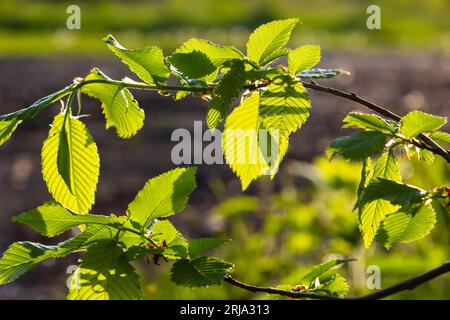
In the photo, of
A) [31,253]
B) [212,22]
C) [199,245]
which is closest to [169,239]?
[199,245]

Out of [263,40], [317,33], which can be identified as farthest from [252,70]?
[317,33]

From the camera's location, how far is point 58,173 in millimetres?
909

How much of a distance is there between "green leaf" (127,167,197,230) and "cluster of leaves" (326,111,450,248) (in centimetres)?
16

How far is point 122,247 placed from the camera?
34.1 inches

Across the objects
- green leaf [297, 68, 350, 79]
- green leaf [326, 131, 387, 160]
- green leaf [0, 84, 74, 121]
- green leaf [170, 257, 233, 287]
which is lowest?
green leaf [170, 257, 233, 287]

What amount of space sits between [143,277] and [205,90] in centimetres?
225

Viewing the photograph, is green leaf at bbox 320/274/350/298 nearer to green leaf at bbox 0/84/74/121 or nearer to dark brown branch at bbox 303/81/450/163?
dark brown branch at bbox 303/81/450/163

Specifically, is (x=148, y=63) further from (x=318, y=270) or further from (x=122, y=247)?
(x=318, y=270)

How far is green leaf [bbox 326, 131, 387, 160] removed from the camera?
820 millimetres

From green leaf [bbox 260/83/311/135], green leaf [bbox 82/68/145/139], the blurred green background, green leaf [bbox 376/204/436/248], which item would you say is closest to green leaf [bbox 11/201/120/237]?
green leaf [bbox 82/68/145/139]

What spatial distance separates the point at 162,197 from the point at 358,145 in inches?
8.5

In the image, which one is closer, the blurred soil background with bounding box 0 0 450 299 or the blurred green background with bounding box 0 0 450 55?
the blurred soil background with bounding box 0 0 450 299
